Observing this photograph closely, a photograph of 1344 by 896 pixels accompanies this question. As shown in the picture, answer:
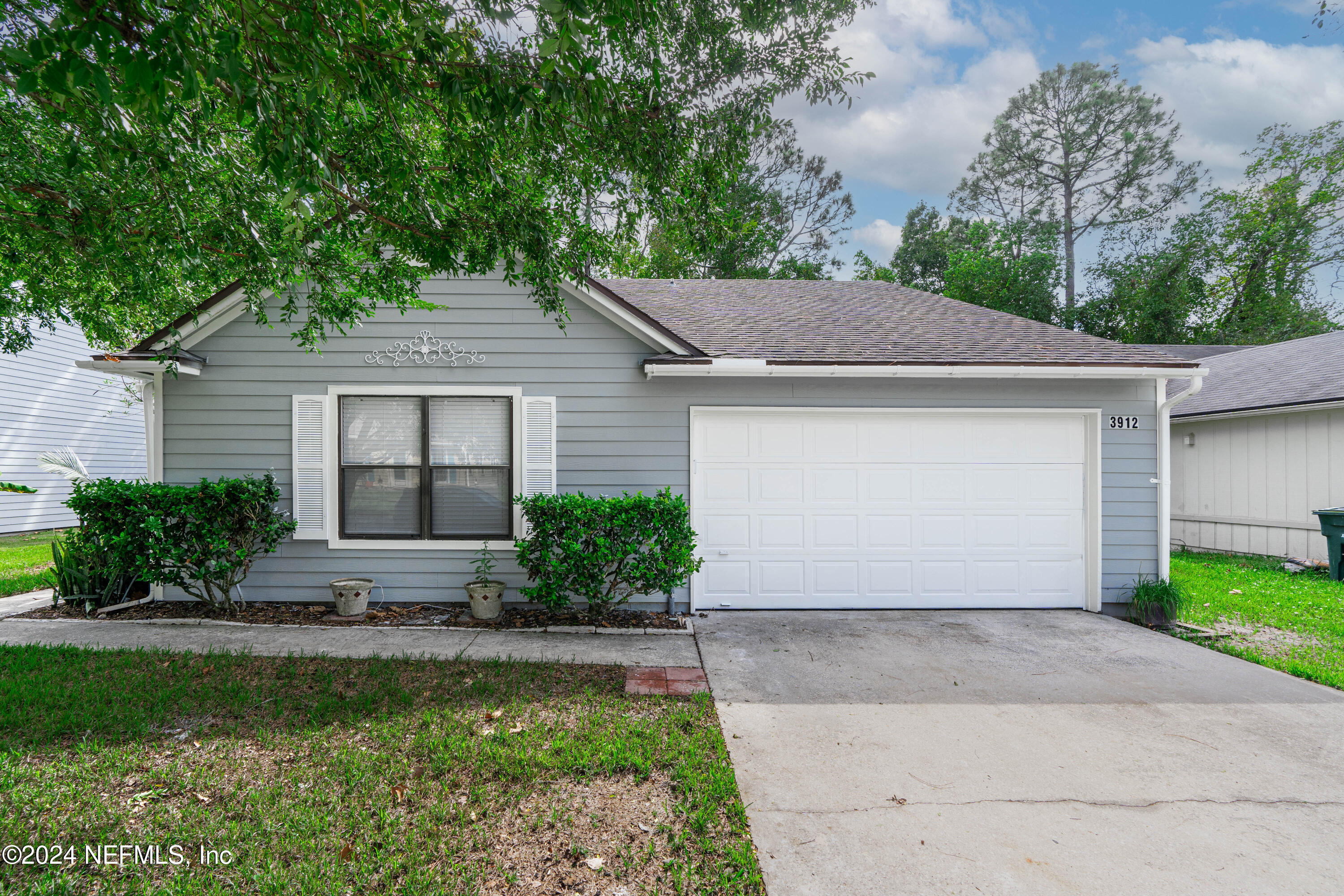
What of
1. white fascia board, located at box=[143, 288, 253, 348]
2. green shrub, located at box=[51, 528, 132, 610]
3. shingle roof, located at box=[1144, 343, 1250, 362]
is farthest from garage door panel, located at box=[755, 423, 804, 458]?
shingle roof, located at box=[1144, 343, 1250, 362]

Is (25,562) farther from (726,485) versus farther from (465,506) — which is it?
(726,485)

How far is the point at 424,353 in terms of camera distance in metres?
6.00

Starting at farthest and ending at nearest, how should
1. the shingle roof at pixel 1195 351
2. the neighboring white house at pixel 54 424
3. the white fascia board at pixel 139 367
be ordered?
the shingle roof at pixel 1195 351, the neighboring white house at pixel 54 424, the white fascia board at pixel 139 367

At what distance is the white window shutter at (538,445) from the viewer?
19.6 ft

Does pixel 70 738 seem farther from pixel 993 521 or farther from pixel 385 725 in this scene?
pixel 993 521

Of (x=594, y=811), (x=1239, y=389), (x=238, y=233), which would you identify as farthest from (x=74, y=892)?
(x=1239, y=389)

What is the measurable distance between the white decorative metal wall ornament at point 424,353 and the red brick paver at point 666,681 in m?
3.43

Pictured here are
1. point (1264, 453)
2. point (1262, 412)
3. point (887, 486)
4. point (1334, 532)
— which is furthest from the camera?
point (1264, 453)

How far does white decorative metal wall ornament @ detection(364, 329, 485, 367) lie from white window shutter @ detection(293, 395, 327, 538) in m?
0.70

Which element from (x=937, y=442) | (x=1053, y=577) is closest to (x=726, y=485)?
(x=937, y=442)

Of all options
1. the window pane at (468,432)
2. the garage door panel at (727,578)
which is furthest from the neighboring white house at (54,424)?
the garage door panel at (727,578)

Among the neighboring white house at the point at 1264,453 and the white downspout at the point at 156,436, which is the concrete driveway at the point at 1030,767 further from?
the white downspout at the point at 156,436

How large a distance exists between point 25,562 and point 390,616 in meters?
7.08

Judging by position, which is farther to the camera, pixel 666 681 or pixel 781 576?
pixel 781 576
